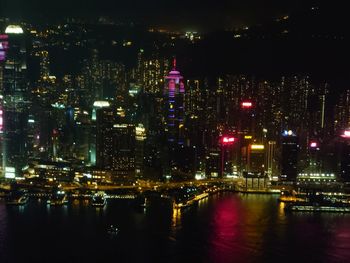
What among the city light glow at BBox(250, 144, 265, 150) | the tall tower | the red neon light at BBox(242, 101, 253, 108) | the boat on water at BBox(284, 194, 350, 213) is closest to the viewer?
the boat on water at BBox(284, 194, 350, 213)

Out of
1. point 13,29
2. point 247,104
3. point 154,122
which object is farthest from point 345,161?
point 13,29

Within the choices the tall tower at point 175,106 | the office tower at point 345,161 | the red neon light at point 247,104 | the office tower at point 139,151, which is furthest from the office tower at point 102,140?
the office tower at point 345,161

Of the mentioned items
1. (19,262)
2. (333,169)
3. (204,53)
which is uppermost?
(204,53)

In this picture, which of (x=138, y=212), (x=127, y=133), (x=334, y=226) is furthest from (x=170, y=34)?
(x=334, y=226)

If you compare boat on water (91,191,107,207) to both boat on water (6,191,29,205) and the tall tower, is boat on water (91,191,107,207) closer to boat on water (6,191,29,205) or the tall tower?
boat on water (6,191,29,205)

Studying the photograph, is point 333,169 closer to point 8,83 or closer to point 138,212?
point 138,212

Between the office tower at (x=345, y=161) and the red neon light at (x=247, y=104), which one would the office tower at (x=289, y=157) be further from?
the red neon light at (x=247, y=104)

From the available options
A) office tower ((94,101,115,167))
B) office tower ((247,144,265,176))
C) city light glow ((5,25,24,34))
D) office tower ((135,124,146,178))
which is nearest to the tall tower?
office tower ((135,124,146,178))
